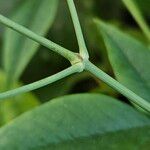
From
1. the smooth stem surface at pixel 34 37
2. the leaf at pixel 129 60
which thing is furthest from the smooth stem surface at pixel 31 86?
the leaf at pixel 129 60

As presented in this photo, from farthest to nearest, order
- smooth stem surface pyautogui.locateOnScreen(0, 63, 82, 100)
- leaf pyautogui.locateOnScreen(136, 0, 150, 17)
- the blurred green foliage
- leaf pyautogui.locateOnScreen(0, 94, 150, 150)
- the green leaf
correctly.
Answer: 1. the blurred green foliage
2. leaf pyautogui.locateOnScreen(136, 0, 150, 17)
3. the green leaf
4. leaf pyautogui.locateOnScreen(0, 94, 150, 150)
5. smooth stem surface pyautogui.locateOnScreen(0, 63, 82, 100)

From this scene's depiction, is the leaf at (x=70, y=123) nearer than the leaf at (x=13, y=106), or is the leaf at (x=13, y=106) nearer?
the leaf at (x=70, y=123)

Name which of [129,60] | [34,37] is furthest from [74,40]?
[34,37]

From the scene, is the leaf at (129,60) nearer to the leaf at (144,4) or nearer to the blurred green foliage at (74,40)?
the leaf at (144,4)

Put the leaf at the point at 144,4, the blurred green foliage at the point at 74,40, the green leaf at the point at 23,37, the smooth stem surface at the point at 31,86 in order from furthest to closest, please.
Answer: the blurred green foliage at the point at 74,40 < the leaf at the point at 144,4 < the green leaf at the point at 23,37 < the smooth stem surface at the point at 31,86

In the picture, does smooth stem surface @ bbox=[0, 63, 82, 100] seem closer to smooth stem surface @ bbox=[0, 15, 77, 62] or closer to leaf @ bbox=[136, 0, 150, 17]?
smooth stem surface @ bbox=[0, 15, 77, 62]

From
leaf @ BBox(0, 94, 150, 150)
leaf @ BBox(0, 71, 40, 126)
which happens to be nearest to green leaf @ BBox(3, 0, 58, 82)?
leaf @ BBox(0, 71, 40, 126)

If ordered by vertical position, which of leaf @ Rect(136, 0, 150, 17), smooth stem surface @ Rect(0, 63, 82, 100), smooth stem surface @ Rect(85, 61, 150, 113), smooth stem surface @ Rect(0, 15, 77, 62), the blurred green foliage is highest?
smooth stem surface @ Rect(0, 15, 77, 62)

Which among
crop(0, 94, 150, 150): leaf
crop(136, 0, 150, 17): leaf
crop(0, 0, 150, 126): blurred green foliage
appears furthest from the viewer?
crop(0, 0, 150, 126): blurred green foliage
